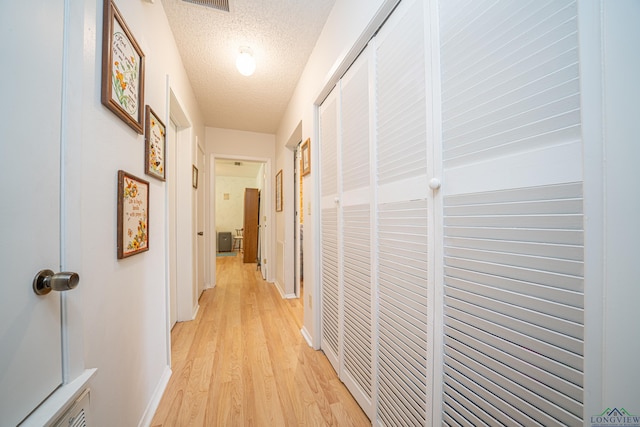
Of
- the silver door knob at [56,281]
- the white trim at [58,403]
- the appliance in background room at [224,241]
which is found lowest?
the appliance in background room at [224,241]

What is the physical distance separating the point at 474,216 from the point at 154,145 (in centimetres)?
168

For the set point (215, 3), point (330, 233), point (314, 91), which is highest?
point (215, 3)

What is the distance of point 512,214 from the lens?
0.58m

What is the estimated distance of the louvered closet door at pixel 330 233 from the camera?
1596 millimetres

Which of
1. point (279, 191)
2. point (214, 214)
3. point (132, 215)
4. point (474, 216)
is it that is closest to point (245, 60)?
point (132, 215)

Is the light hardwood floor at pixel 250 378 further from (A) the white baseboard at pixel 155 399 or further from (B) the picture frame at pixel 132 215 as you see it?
(B) the picture frame at pixel 132 215

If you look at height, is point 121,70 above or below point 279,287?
above

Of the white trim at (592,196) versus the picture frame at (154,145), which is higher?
the picture frame at (154,145)

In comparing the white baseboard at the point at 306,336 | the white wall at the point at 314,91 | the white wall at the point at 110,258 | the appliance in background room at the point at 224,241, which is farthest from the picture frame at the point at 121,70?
the appliance in background room at the point at 224,241

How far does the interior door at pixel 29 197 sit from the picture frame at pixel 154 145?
2.11 feet

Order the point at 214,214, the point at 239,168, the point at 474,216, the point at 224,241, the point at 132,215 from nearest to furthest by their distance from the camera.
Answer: the point at 474,216
the point at 132,215
the point at 214,214
the point at 239,168
the point at 224,241

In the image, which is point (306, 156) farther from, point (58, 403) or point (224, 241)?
point (224, 241)

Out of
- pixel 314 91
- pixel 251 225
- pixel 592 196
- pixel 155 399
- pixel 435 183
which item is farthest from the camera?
pixel 251 225

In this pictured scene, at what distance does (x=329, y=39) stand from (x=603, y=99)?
5.44ft
